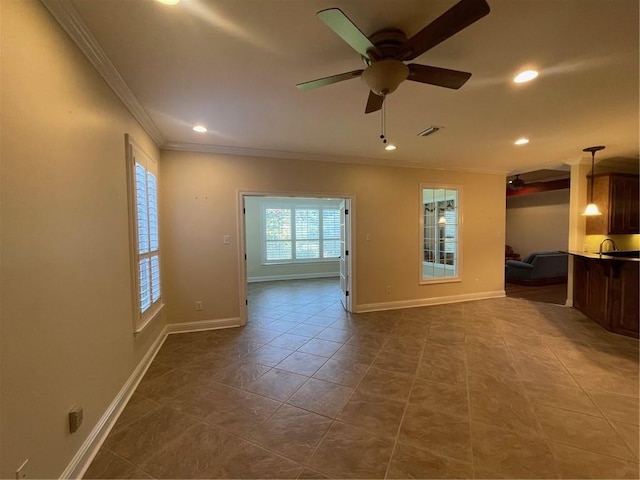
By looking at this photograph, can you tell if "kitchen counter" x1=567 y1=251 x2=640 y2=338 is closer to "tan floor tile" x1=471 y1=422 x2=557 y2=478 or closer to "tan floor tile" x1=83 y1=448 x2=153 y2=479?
"tan floor tile" x1=471 y1=422 x2=557 y2=478

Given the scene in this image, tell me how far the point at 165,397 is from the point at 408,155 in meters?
4.33

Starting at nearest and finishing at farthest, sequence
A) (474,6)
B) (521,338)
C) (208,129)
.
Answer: (474,6) < (208,129) < (521,338)

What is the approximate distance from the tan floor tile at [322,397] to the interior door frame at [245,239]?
6.31 ft

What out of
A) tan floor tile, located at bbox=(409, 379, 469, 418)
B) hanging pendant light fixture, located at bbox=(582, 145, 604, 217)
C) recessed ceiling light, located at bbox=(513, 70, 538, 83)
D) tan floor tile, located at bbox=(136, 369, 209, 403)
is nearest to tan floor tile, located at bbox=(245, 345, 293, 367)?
tan floor tile, located at bbox=(136, 369, 209, 403)

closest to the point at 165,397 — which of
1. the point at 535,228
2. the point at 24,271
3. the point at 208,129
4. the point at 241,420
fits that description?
the point at 241,420

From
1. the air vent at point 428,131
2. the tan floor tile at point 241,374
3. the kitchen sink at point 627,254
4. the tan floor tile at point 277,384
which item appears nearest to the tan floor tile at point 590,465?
the tan floor tile at point 277,384

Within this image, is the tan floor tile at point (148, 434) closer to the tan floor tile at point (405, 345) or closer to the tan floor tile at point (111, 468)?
the tan floor tile at point (111, 468)

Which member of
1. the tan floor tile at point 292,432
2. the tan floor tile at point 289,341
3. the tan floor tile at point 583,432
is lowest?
the tan floor tile at point 289,341

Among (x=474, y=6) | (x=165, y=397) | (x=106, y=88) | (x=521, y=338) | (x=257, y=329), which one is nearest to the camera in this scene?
(x=474, y=6)

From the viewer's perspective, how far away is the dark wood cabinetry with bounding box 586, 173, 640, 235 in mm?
4566

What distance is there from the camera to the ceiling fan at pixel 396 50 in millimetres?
1314

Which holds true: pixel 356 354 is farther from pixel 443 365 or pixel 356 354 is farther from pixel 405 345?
pixel 443 365

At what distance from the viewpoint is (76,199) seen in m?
1.63

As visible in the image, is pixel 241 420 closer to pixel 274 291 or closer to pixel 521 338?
pixel 521 338
